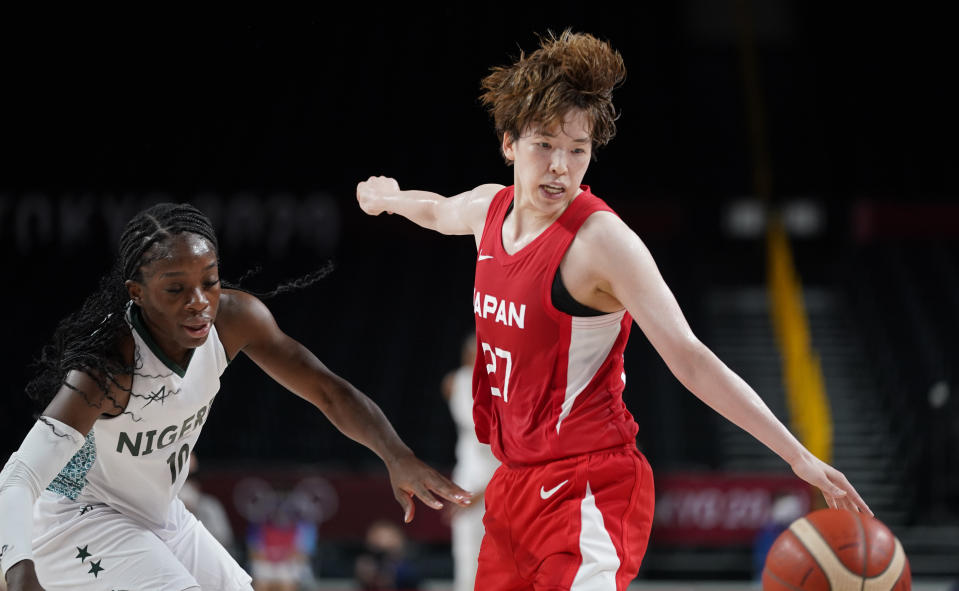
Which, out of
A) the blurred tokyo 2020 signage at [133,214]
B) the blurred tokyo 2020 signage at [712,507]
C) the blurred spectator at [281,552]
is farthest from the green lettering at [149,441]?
the blurred tokyo 2020 signage at [133,214]

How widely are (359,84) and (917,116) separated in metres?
8.49

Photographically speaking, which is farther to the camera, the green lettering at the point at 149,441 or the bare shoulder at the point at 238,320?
the bare shoulder at the point at 238,320

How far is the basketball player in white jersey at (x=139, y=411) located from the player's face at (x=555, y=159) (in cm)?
90

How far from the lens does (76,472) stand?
335 cm

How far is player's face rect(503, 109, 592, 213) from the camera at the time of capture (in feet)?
10.3

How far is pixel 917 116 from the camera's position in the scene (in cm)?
1823

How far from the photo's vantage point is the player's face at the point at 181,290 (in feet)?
10.6

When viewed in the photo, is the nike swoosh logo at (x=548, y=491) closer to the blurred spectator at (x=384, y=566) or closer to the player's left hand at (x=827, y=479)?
the player's left hand at (x=827, y=479)

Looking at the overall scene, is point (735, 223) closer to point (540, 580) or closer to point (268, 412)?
point (268, 412)

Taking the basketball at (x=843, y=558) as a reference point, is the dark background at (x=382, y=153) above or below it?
above

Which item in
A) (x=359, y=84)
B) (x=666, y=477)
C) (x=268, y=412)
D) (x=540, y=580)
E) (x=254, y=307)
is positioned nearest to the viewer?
(x=540, y=580)

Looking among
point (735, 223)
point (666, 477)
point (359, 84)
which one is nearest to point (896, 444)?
point (666, 477)

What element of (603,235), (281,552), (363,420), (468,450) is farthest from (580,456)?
(281,552)

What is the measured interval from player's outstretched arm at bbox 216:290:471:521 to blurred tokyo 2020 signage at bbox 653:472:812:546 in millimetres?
7942
